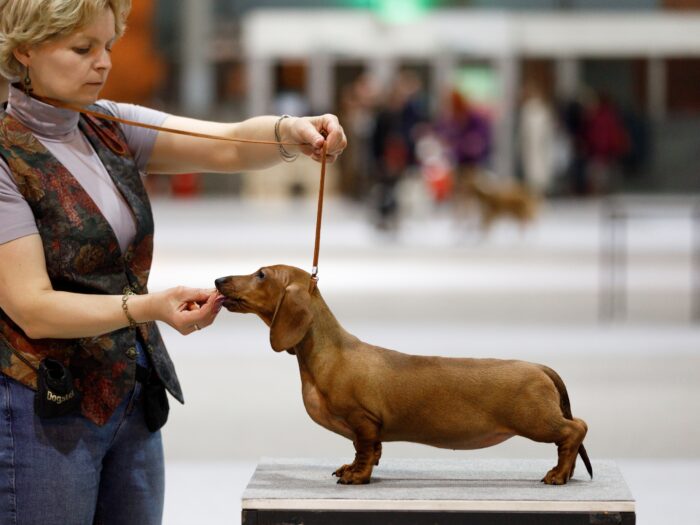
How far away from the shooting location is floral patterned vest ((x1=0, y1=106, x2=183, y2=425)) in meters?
2.71

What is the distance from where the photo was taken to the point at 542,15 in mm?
25078

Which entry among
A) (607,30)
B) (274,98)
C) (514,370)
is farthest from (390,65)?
(514,370)

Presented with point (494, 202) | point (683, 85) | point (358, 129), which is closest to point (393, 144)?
point (494, 202)

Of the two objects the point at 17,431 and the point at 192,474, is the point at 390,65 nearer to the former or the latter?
the point at 192,474

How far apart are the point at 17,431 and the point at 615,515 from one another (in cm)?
127

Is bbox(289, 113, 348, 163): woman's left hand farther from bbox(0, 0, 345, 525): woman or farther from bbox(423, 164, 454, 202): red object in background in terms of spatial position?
bbox(423, 164, 454, 202): red object in background

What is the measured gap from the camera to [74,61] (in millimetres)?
2680

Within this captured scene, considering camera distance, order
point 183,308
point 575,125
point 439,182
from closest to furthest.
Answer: point 183,308, point 439,182, point 575,125

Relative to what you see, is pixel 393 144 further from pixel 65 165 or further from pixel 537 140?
pixel 65 165

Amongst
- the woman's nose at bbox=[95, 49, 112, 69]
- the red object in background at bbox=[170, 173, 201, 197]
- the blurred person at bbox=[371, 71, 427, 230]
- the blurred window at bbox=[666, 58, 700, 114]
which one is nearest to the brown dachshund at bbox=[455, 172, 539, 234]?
the blurred person at bbox=[371, 71, 427, 230]

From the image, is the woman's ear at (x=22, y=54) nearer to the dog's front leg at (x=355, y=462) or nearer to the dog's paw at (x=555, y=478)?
the dog's front leg at (x=355, y=462)

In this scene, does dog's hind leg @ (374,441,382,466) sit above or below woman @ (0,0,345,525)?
below

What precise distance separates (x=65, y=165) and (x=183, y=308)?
1.46ft

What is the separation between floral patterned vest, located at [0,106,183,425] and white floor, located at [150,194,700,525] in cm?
214
